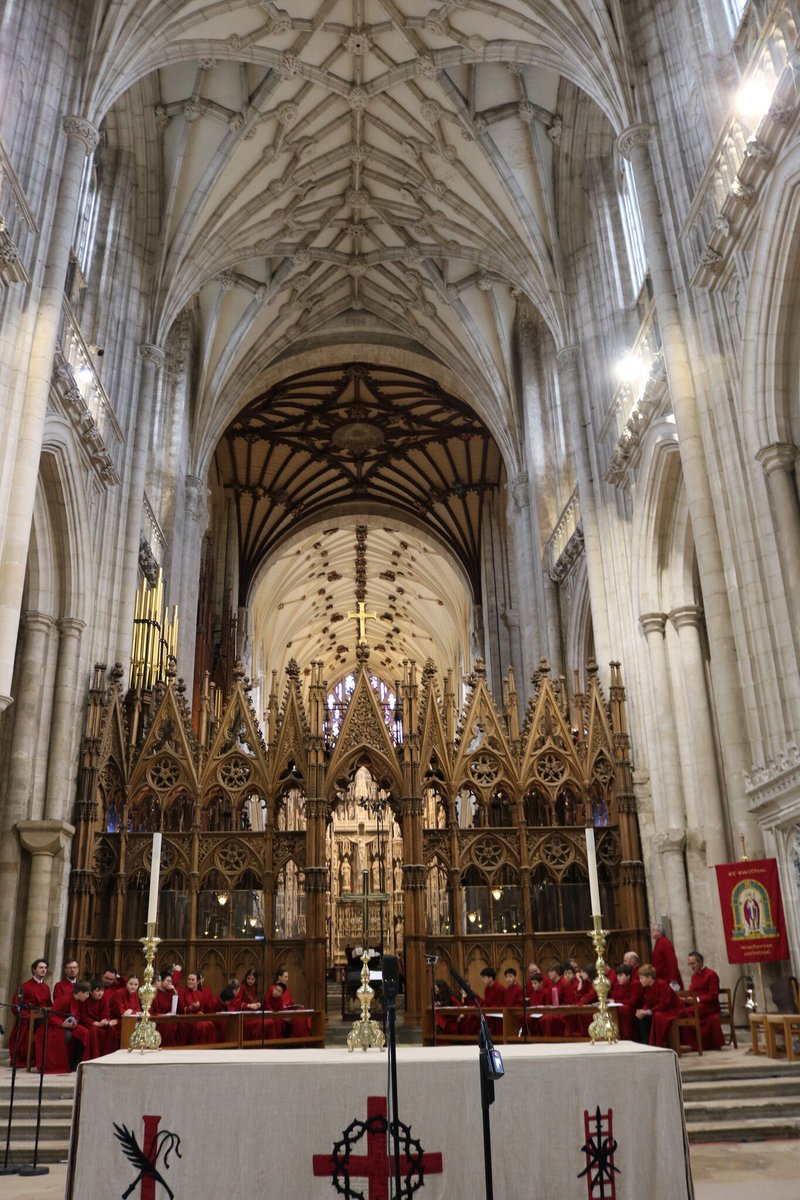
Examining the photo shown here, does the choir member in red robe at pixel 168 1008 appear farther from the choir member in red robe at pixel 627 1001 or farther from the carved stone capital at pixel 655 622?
the carved stone capital at pixel 655 622

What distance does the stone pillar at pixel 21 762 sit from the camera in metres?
11.5

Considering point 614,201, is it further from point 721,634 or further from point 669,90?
point 721,634

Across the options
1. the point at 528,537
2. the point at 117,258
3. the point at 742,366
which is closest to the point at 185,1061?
the point at 742,366

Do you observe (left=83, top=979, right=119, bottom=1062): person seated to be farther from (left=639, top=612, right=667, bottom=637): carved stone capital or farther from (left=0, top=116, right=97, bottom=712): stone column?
(left=639, top=612, right=667, bottom=637): carved stone capital

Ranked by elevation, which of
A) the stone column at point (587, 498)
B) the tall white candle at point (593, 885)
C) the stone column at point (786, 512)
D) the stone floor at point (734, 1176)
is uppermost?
the stone column at point (587, 498)

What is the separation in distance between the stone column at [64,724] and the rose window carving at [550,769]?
6200 mm

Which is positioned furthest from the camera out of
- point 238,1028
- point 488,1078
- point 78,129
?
point 78,129

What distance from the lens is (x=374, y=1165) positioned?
13.7 ft

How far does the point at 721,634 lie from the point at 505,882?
504cm

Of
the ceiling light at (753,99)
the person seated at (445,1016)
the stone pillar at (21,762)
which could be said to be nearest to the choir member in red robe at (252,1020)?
the person seated at (445,1016)

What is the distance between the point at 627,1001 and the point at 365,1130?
19.5ft

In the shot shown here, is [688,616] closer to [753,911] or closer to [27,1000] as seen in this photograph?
[753,911]

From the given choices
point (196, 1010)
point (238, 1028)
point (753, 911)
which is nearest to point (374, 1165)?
point (238, 1028)

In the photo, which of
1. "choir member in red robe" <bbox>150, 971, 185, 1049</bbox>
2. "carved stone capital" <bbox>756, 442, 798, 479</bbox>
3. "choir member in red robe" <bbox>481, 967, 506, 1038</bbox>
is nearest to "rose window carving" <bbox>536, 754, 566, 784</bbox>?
"choir member in red robe" <bbox>481, 967, 506, 1038</bbox>
